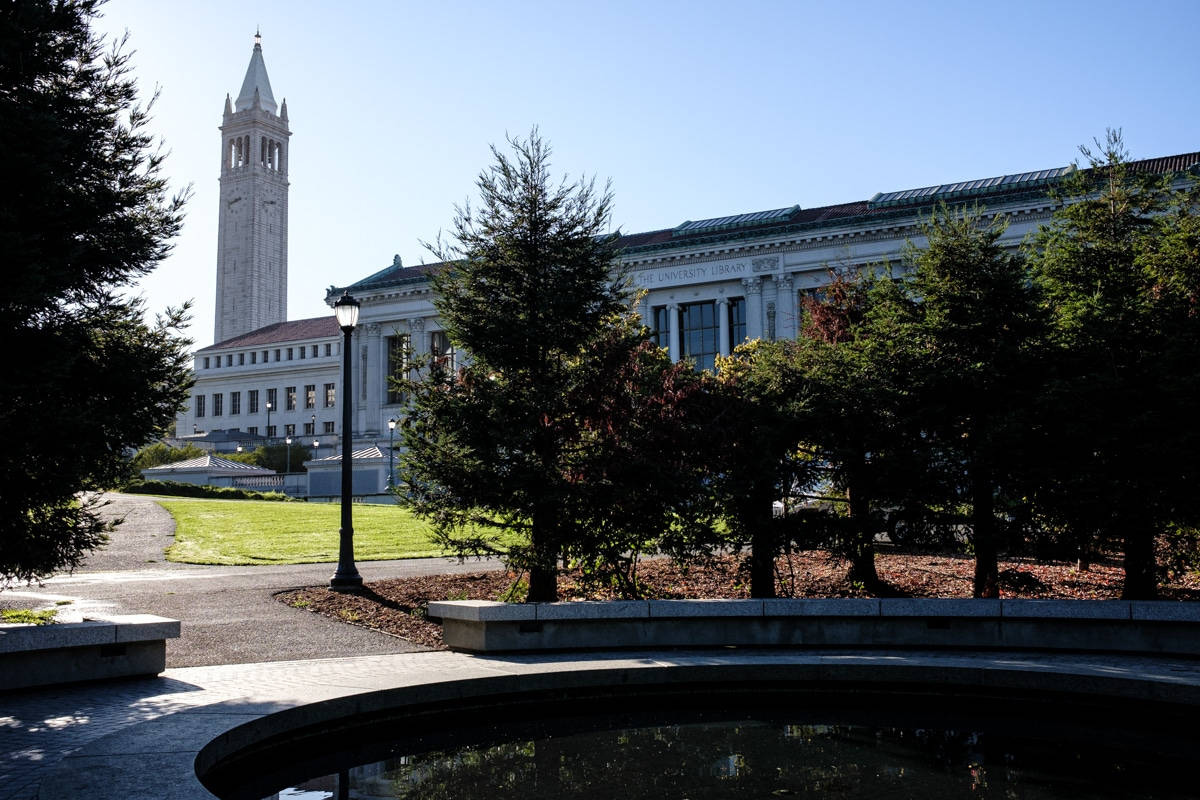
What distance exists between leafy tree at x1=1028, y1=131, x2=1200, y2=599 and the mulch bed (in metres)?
2.03

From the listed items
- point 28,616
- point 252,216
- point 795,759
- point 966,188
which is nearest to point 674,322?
point 966,188

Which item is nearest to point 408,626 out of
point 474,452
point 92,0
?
point 474,452

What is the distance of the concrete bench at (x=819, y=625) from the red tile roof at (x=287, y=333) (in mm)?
106662

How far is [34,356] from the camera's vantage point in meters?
10.6

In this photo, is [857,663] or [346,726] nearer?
[346,726]

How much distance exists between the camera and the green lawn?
77.0 ft

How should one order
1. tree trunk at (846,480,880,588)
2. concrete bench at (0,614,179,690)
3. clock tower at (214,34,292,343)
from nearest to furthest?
concrete bench at (0,614,179,690) < tree trunk at (846,480,880,588) < clock tower at (214,34,292,343)

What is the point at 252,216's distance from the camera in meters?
146

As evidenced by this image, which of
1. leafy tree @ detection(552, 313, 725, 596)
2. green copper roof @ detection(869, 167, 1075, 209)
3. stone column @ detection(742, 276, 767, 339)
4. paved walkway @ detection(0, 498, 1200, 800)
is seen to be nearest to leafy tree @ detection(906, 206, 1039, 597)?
paved walkway @ detection(0, 498, 1200, 800)

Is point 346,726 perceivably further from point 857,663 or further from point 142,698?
point 857,663

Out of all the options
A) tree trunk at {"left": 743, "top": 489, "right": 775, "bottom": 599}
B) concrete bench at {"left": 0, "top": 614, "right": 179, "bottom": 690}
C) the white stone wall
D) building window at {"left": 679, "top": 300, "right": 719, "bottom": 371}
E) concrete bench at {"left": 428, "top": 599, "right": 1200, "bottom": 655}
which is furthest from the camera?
the white stone wall

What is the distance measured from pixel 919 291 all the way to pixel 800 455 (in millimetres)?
3073

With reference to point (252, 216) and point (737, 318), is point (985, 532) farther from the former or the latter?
point (252, 216)

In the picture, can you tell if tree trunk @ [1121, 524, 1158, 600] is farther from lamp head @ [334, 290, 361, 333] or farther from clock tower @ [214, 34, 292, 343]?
clock tower @ [214, 34, 292, 343]
